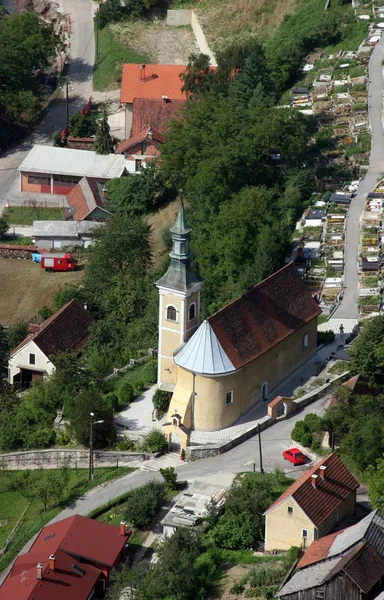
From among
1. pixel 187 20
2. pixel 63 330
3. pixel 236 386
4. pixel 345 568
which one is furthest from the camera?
pixel 187 20

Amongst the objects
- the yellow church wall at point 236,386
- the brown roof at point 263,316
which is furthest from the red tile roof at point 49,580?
the brown roof at point 263,316

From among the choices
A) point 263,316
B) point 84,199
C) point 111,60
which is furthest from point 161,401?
point 111,60

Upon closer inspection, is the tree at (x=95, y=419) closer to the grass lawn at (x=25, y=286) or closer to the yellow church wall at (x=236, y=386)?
the yellow church wall at (x=236, y=386)

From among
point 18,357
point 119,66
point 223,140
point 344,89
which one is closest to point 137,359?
point 18,357

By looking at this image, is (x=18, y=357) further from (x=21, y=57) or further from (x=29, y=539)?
(x=21, y=57)

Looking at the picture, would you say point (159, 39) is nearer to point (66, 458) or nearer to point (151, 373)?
point (151, 373)

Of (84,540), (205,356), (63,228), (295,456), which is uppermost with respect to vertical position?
(205,356)

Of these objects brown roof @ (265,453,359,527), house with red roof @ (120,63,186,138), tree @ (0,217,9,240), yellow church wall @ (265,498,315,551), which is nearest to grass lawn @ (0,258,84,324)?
tree @ (0,217,9,240)

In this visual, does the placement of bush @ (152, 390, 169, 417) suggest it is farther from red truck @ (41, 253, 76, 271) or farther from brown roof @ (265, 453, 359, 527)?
red truck @ (41, 253, 76, 271)
